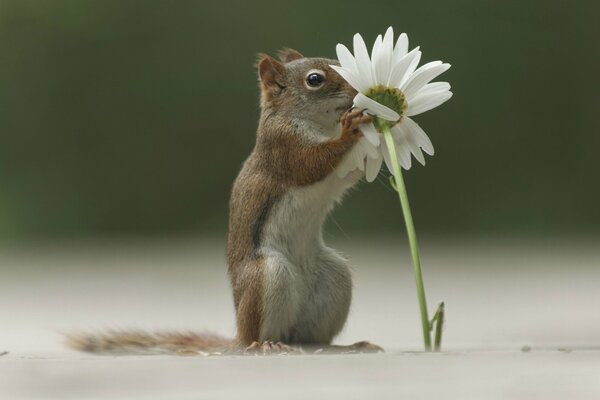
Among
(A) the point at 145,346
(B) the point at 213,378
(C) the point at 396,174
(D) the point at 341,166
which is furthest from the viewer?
(A) the point at 145,346

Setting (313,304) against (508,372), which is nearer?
(508,372)

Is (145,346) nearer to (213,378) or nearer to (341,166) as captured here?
(341,166)

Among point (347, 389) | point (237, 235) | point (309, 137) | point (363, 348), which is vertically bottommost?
point (347, 389)

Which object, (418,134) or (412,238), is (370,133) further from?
(412,238)

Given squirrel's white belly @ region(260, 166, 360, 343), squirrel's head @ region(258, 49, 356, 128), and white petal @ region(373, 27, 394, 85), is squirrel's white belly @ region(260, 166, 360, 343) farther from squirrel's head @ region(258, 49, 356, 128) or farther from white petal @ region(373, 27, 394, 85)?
white petal @ region(373, 27, 394, 85)

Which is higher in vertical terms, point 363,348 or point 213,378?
point 363,348

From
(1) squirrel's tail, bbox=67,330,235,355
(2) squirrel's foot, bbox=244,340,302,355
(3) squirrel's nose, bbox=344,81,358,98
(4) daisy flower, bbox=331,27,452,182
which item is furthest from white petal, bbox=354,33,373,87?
(1) squirrel's tail, bbox=67,330,235,355

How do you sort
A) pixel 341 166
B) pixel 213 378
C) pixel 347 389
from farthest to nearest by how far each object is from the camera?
pixel 341 166 < pixel 213 378 < pixel 347 389

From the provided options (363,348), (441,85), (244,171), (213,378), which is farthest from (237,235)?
(213,378)
